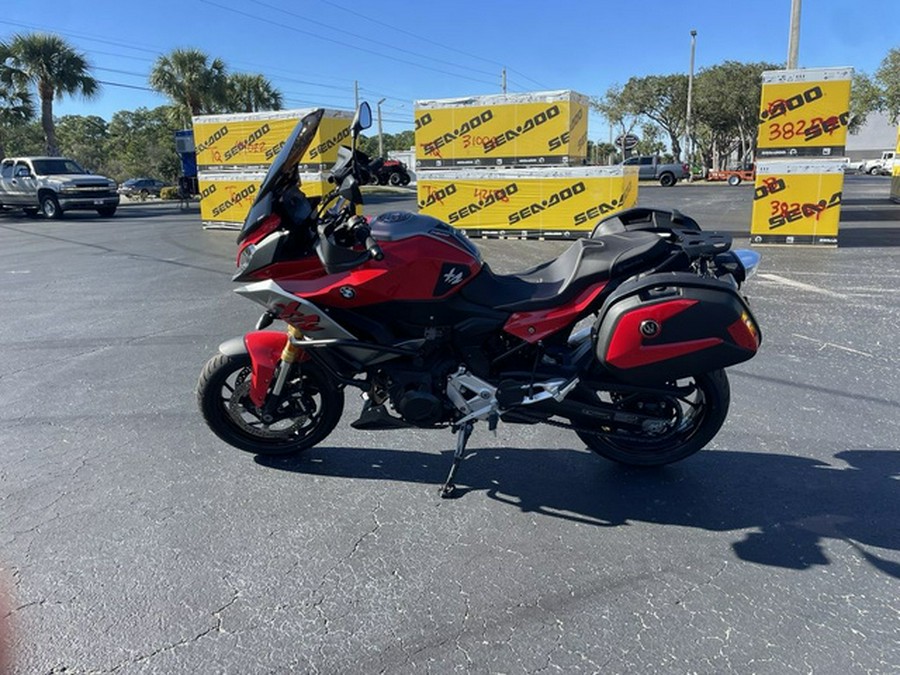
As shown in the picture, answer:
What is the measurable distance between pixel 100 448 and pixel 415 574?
7.58 feet

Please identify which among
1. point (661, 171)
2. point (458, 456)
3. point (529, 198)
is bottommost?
point (458, 456)

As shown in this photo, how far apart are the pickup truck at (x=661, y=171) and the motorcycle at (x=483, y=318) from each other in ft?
117

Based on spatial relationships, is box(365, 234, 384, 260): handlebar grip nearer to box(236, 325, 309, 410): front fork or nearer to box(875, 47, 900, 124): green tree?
box(236, 325, 309, 410): front fork

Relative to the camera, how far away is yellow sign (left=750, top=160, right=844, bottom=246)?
10953 mm

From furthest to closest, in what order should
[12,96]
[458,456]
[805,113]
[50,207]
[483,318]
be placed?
[12,96] < [50,207] < [805,113] < [458,456] < [483,318]

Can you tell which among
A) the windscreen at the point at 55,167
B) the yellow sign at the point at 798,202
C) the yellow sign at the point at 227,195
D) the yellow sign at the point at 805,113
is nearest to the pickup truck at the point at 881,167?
Result: the yellow sign at the point at 798,202

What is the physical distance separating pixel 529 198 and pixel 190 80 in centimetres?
2351

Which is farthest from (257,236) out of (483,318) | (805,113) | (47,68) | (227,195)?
(47,68)

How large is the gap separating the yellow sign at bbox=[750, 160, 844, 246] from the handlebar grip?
10132 mm

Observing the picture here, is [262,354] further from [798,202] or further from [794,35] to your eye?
A: [794,35]

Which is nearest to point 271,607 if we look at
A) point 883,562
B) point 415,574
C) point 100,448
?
point 415,574

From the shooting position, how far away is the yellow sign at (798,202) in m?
11.0

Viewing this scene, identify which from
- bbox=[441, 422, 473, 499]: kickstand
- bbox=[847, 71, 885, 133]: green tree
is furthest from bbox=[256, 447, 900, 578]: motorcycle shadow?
bbox=[847, 71, 885, 133]: green tree

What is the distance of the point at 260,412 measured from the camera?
3.55 m
